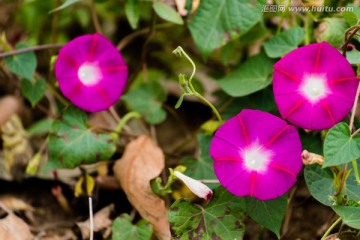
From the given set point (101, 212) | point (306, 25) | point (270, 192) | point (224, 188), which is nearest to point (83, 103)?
point (101, 212)

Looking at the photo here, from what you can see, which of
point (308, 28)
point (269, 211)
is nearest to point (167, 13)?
point (308, 28)

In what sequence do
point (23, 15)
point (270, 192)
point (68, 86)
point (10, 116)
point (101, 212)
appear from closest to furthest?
point (270, 192), point (68, 86), point (101, 212), point (10, 116), point (23, 15)

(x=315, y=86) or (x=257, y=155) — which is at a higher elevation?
(x=315, y=86)

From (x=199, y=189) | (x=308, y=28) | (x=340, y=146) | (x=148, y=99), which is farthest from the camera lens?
(x=148, y=99)

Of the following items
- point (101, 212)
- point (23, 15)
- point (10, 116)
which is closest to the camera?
point (101, 212)

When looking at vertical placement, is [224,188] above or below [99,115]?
above

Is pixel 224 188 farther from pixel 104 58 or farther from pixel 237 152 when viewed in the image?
pixel 104 58

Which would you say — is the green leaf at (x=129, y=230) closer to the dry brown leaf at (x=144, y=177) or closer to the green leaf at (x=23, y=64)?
the dry brown leaf at (x=144, y=177)

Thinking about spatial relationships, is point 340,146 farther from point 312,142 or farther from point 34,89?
point 34,89

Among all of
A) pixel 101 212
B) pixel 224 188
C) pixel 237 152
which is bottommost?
pixel 101 212
